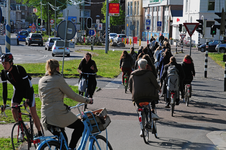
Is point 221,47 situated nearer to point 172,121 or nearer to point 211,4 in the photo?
point 211,4

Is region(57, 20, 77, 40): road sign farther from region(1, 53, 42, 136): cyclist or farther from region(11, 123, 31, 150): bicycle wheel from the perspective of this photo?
region(11, 123, 31, 150): bicycle wheel

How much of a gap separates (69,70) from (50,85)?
16513mm

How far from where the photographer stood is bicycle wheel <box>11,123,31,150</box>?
21.5 feet

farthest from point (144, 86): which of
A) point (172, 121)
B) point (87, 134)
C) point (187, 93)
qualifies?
point (187, 93)

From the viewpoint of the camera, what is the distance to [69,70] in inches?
858

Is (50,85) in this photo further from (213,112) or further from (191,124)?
(213,112)

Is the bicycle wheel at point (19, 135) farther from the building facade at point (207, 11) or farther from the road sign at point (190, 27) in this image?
the building facade at point (207, 11)

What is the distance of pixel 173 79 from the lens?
10.7m

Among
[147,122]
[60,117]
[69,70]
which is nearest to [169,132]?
[147,122]

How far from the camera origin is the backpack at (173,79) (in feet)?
35.1

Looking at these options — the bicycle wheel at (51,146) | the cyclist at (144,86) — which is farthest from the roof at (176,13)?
the bicycle wheel at (51,146)

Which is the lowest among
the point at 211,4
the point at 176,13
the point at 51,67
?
the point at 51,67

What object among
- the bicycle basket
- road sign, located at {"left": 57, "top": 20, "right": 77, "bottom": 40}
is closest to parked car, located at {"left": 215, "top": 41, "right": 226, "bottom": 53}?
road sign, located at {"left": 57, "top": 20, "right": 77, "bottom": 40}

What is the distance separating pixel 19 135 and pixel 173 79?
5.36m
